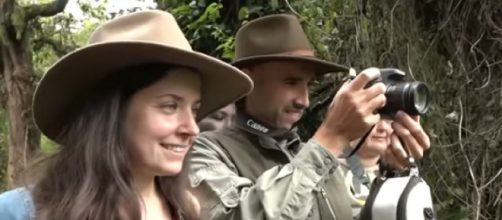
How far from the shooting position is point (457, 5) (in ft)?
9.24

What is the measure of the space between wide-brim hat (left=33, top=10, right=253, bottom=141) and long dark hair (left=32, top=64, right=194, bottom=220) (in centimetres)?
3

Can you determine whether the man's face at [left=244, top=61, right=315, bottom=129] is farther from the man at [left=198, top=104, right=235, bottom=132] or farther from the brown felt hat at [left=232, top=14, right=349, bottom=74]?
the man at [left=198, top=104, right=235, bottom=132]

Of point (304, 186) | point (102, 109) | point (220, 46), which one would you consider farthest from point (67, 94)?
point (220, 46)

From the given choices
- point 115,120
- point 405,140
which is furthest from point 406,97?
point 115,120

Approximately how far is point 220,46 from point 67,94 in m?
3.09

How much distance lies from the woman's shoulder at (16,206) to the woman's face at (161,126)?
0.65 ft

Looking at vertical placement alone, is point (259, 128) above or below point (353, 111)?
below

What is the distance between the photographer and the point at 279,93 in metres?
2.38

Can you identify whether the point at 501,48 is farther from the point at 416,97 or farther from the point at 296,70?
the point at 416,97

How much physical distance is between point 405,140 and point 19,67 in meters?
5.62

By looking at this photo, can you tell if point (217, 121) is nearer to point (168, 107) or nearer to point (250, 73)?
point (250, 73)

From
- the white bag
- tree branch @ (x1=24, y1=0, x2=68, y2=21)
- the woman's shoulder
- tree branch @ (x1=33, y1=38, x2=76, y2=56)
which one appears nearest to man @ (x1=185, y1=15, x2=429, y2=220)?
the white bag

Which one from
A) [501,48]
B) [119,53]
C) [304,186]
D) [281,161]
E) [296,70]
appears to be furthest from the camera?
[501,48]

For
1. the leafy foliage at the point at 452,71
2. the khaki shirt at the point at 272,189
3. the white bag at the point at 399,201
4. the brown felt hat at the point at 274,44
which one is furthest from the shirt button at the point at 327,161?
the leafy foliage at the point at 452,71
